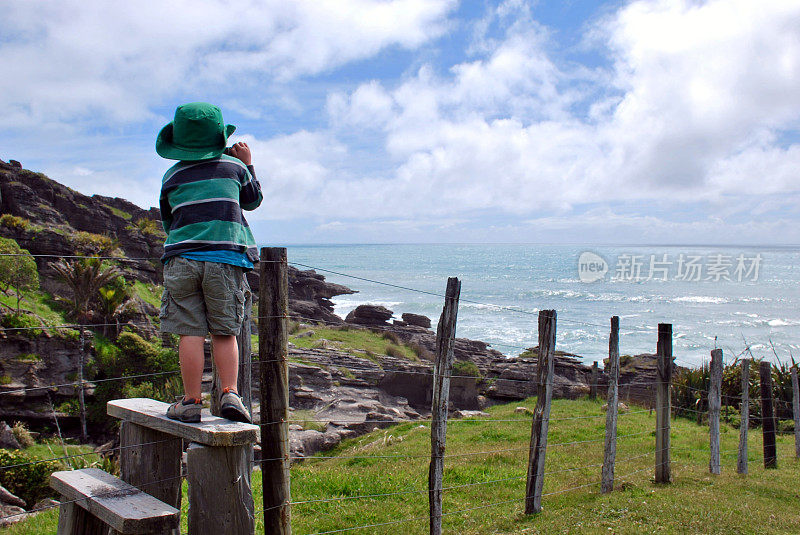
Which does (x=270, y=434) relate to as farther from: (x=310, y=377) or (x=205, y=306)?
(x=310, y=377)

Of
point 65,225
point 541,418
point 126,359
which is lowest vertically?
point 126,359

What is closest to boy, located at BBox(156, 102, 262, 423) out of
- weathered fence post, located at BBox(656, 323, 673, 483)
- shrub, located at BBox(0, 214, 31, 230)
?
weathered fence post, located at BBox(656, 323, 673, 483)

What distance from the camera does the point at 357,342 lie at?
38.1m

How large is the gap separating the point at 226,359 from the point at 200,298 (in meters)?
0.42

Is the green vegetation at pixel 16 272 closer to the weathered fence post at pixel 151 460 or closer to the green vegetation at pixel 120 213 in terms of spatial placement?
the green vegetation at pixel 120 213

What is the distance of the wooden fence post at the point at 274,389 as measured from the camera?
421 centimetres

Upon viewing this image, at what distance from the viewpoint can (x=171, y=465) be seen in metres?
3.52

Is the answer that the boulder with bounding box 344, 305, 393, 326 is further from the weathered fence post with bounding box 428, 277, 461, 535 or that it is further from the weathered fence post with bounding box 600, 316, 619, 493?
the weathered fence post with bounding box 428, 277, 461, 535

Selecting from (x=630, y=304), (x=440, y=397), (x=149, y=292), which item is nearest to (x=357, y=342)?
(x=149, y=292)

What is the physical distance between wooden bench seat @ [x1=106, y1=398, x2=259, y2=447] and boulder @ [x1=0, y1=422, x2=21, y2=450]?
984 inches

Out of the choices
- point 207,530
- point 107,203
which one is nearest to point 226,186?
point 207,530

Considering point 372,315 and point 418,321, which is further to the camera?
point 418,321

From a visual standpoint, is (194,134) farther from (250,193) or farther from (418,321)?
(418,321)

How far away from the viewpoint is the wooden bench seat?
9.90 feet
